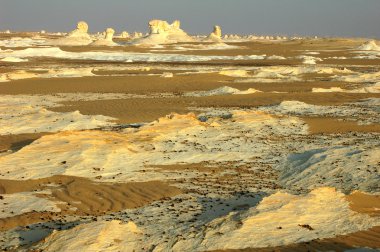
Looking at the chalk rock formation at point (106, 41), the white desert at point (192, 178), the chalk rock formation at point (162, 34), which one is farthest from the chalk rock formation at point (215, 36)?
the white desert at point (192, 178)

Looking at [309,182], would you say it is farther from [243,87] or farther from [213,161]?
[243,87]

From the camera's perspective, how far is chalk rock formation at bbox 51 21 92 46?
3615 inches

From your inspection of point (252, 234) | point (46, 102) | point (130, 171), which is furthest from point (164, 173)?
point (46, 102)

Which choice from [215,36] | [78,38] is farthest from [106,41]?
[215,36]

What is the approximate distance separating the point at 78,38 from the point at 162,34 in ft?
51.8

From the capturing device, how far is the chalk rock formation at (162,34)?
3766 inches

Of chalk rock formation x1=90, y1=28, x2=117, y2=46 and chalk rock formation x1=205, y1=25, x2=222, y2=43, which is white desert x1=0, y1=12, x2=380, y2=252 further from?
chalk rock formation x1=205, y1=25, x2=222, y2=43

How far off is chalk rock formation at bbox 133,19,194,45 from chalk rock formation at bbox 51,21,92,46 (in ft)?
28.5

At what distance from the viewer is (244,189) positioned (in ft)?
33.7

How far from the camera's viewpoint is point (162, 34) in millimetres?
100812

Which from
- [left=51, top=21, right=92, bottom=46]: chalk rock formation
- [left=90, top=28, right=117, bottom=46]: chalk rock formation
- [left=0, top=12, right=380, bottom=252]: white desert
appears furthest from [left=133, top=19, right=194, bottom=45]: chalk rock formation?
[left=0, top=12, right=380, bottom=252]: white desert

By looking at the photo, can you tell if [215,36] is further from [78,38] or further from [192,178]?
[192,178]

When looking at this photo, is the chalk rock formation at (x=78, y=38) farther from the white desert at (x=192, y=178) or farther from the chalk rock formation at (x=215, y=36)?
the white desert at (x=192, y=178)

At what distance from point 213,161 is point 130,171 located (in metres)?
2.06
